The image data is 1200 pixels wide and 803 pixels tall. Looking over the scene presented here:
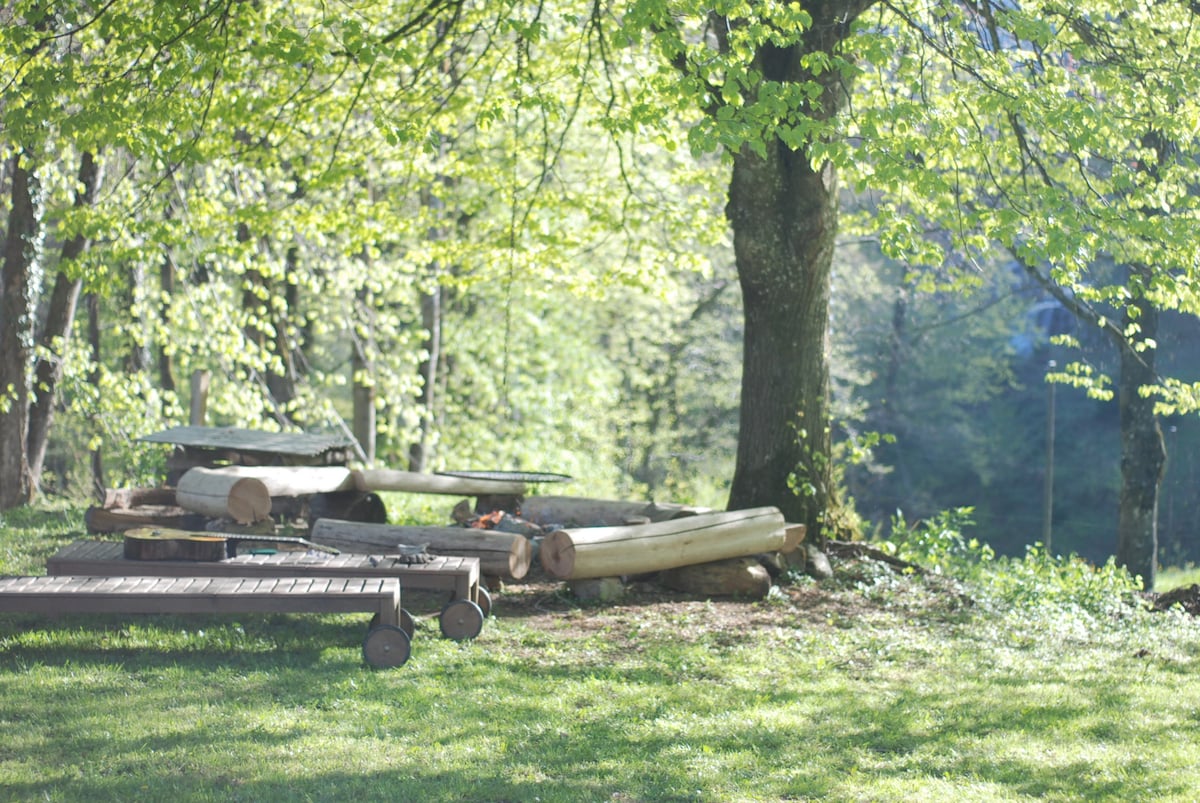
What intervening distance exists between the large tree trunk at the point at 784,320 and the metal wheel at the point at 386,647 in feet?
15.6

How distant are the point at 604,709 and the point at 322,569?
233 centimetres

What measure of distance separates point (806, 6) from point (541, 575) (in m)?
5.60

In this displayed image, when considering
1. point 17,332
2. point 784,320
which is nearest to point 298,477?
point 784,320

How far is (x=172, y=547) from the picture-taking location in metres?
7.48

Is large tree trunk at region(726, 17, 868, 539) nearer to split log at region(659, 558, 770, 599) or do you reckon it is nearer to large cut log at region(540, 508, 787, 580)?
large cut log at region(540, 508, 787, 580)

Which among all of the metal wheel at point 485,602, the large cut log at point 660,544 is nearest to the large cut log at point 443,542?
the large cut log at point 660,544

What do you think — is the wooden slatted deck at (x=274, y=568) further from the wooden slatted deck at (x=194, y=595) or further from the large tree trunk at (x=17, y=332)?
the large tree trunk at (x=17, y=332)

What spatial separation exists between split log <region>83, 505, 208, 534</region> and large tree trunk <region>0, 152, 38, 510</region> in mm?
3444

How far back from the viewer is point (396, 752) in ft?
17.5

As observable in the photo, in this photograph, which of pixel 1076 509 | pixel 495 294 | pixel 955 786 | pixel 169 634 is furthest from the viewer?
pixel 1076 509

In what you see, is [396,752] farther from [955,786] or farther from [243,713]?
[955,786]

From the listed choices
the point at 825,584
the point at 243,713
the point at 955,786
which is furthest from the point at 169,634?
the point at 825,584

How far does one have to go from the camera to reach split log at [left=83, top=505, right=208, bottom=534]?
10047 millimetres

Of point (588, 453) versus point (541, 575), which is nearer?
point (541, 575)
